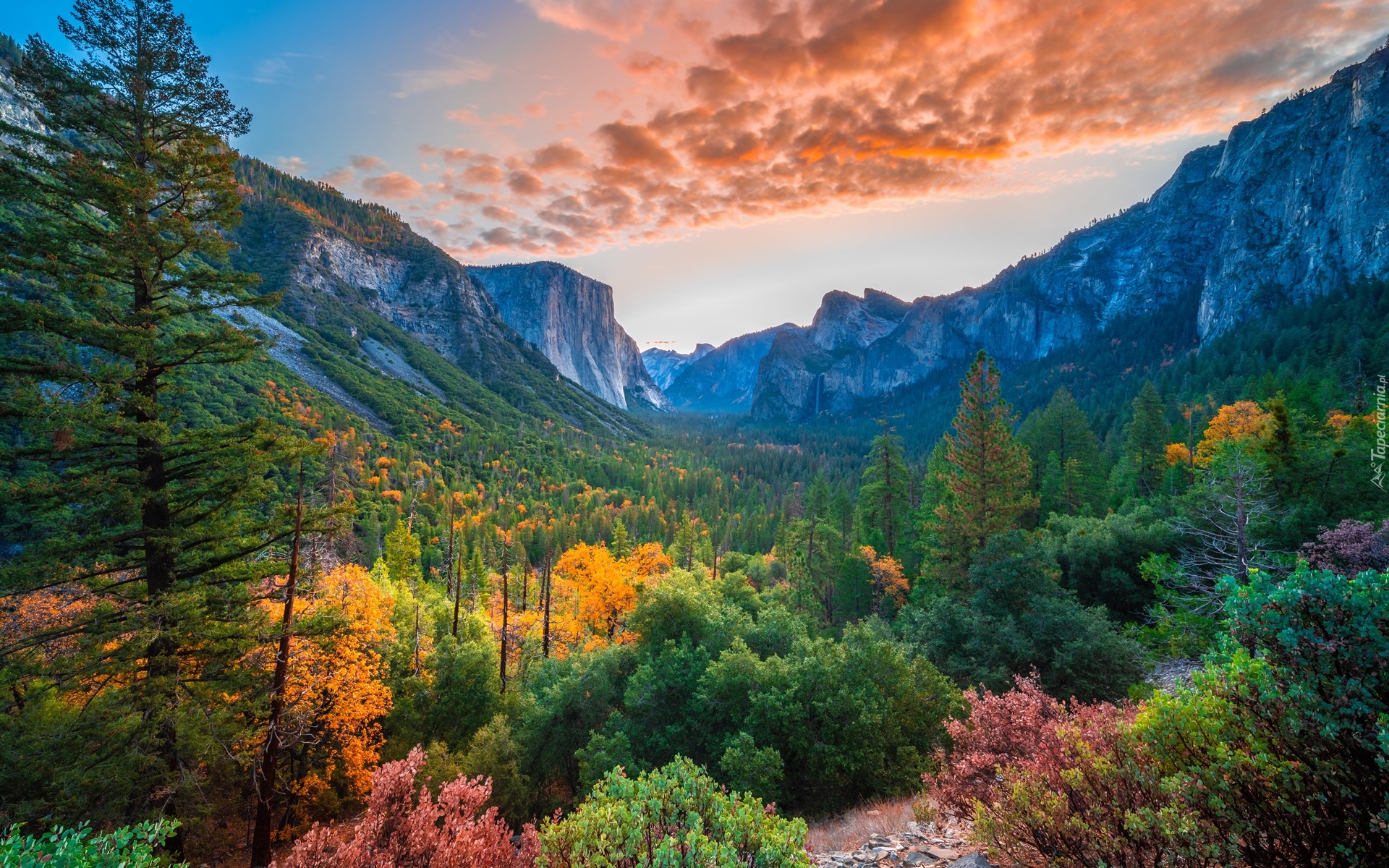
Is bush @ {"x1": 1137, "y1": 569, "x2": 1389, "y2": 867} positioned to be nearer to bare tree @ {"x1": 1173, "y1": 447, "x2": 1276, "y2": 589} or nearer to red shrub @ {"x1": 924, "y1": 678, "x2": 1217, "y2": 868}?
red shrub @ {"x1": 924, "y1": 678, "x2": 1217, "y2": 868}

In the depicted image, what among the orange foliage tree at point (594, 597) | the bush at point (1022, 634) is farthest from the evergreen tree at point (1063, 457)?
the orange foliage tree at point (594, 597)

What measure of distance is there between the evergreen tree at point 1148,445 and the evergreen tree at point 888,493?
19.1m

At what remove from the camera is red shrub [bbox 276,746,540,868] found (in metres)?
6.80

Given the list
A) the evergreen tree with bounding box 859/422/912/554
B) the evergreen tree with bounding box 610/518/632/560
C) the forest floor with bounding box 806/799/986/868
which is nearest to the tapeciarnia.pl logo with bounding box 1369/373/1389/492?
the evergreen tree with bounding box 859/422/912/554

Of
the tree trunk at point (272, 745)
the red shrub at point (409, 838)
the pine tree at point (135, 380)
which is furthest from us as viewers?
the tree trunk at point (272, 745)

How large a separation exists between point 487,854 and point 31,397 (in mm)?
10419

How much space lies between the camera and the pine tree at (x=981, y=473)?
74.8 feet

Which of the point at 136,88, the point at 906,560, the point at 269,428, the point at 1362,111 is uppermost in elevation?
the point at 1362,111

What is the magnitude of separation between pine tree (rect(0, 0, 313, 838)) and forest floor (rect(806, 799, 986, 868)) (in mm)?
11747

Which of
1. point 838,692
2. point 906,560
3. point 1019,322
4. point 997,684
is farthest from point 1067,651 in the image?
point 1019,322

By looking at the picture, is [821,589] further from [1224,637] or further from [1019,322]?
[1019,322]

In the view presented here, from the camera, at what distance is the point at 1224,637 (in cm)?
523

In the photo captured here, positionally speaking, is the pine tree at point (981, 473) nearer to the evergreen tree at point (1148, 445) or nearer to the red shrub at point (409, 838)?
the red shrub at point (409, 838)

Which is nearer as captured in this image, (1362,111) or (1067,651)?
(1067,651)
